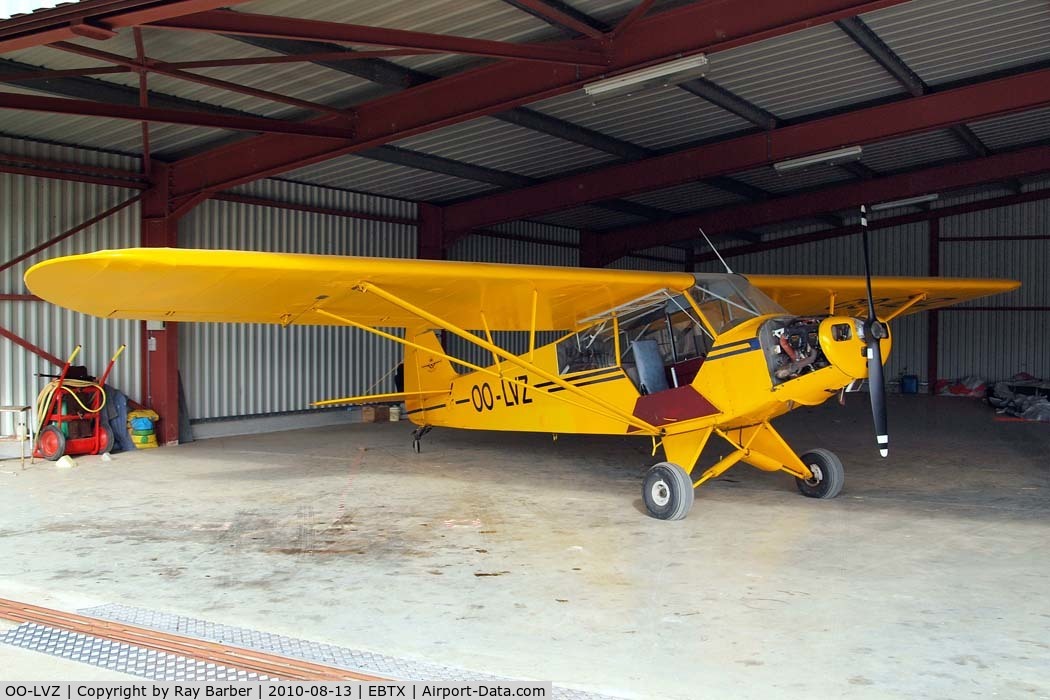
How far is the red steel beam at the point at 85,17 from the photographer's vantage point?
5863mm

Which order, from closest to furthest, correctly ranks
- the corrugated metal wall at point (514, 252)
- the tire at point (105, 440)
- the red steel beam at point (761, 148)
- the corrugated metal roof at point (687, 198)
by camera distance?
the red steel beam at point (761, 148) < the tire at point (105, 440) < the corrugated metal roof at point (687, 198) < the corrugated metal wall at point (514, 252)

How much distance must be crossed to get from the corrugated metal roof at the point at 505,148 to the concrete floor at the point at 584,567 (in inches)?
206

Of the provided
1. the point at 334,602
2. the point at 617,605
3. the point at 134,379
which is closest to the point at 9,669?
the point at 334,602

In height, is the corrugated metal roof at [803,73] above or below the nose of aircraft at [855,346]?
above

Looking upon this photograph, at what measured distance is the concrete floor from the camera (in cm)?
411

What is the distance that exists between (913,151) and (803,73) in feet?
21.6

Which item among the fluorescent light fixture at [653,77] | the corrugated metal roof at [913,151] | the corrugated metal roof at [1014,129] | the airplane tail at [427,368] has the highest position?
the corrugated metal roof at [1014,129]

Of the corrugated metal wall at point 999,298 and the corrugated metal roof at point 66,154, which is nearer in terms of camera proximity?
the corrugated metal roof at point 66,154

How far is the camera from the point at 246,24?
269 inches

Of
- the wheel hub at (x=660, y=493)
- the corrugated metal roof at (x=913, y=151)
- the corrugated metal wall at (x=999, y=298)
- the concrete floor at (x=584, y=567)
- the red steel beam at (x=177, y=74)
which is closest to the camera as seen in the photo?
the concrete floor at (x=584, y=567)

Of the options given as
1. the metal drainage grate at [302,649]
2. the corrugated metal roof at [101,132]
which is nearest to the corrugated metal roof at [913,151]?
the corrugated metal roof at [101,132]

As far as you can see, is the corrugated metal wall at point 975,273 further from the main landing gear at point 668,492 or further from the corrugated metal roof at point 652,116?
the main landing gear at point 668,492

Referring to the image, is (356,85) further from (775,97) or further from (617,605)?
(617,605)

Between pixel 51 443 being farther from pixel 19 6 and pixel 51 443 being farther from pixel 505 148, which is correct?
pixel 505 148
